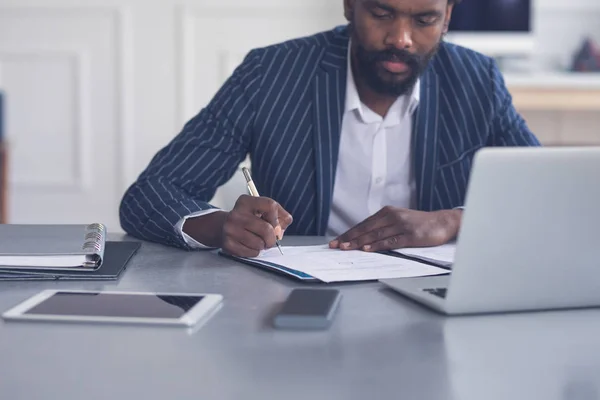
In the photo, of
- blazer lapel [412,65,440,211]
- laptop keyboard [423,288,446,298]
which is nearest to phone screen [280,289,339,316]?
laptop keyboard [423,288,446,298]

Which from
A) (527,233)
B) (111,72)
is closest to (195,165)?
(527,233)

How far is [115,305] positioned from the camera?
2.71 ft

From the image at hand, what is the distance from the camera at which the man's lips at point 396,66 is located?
1666mm

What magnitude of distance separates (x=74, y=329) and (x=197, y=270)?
0.33 m

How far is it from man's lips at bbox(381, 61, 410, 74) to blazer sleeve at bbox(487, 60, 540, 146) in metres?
0.22

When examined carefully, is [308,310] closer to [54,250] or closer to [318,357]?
[318,357]

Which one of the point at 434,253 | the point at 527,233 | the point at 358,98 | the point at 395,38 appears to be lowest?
the point at 434,253

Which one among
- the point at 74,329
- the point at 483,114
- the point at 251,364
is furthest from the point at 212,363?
the point at 483,114

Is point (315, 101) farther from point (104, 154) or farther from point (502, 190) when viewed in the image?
point (104, 154)

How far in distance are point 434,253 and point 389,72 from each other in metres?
0.58

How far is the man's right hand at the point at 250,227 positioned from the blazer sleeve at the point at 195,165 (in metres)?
0.11

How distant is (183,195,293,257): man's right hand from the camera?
1.16m

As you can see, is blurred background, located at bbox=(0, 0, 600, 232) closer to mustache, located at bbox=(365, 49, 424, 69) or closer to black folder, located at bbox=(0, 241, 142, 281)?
mustache, located at bbox=(365, 49, 424, 69)

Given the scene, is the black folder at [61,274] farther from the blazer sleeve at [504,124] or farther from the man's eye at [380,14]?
the blazer sleeve at [504,124]
